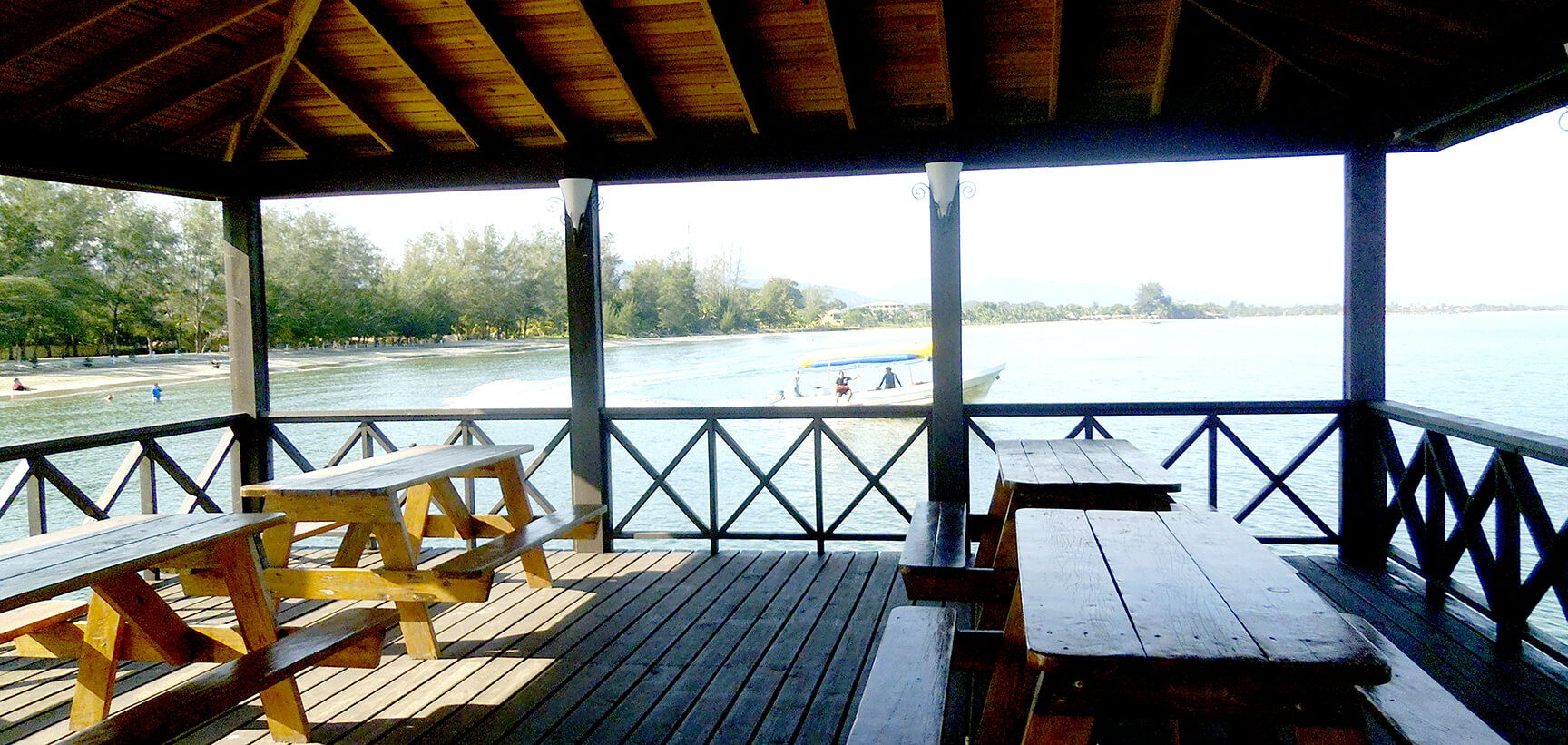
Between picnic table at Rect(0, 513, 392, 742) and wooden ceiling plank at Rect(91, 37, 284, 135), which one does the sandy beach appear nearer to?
wooden ceiling plank at Rect(91, 37, 284, 135)

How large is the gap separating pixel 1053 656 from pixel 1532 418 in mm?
34278

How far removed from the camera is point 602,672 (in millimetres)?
Answer: 3186

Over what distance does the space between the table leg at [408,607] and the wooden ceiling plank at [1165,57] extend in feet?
11.8

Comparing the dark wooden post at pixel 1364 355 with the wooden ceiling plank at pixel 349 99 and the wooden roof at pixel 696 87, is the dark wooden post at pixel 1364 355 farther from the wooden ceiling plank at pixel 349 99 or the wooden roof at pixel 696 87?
the wooden ceiling plank at pixel 349 99

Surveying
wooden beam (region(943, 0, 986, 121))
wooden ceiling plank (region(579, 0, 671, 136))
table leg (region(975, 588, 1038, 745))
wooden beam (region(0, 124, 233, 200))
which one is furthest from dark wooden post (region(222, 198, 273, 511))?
table leg (region(975, 588, 1038, 745))

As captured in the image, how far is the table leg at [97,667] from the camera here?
2.69m

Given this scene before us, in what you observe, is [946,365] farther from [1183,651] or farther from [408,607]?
[1183,651]

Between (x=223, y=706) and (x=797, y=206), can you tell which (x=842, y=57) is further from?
(x=797, y=206)

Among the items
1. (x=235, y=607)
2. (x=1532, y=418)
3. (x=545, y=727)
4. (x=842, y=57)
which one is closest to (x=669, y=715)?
(x=545, y=727)

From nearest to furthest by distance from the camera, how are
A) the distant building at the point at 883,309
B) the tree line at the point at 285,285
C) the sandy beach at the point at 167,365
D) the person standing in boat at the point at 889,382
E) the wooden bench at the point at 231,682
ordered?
1. the wooden bench at the point at 231,682
2. the tree line at the point at 285,285
3. the sandy beach at the point at 167,365
4. the distant building at the point at 883,309
5. the person standing in boat at the point at 889,382

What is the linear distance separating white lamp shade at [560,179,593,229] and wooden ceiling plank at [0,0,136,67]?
75.5 inches

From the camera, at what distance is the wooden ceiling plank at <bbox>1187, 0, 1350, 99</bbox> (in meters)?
3.60

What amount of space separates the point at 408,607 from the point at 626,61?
8.35 feet

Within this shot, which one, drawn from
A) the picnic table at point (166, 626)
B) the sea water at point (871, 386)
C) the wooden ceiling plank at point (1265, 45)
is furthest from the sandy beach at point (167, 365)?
the wooden ceiling plank at point (1265, 45)
